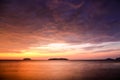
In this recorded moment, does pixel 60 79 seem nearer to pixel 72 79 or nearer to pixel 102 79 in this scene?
pixel 72 79

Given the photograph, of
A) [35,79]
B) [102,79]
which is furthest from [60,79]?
[102,79]

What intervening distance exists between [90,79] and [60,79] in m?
5.45

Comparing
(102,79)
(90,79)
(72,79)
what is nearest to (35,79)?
(72,79)

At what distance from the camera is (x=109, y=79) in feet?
86.5

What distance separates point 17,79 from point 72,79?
9.87m

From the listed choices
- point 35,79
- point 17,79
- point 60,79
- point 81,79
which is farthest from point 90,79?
point 17,79

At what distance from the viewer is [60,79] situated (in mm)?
27984

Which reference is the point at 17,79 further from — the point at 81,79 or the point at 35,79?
the point at 81,79

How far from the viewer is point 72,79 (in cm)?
2697

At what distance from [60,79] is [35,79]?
15.0 feet

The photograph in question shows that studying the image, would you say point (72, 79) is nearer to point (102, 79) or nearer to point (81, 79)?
point (81, 79)

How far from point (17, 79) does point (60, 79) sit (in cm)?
777

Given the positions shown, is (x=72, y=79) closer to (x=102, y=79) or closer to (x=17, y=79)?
(x=102, y=79)

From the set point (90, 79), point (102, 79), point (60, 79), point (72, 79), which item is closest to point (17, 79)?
point (60, 79)
